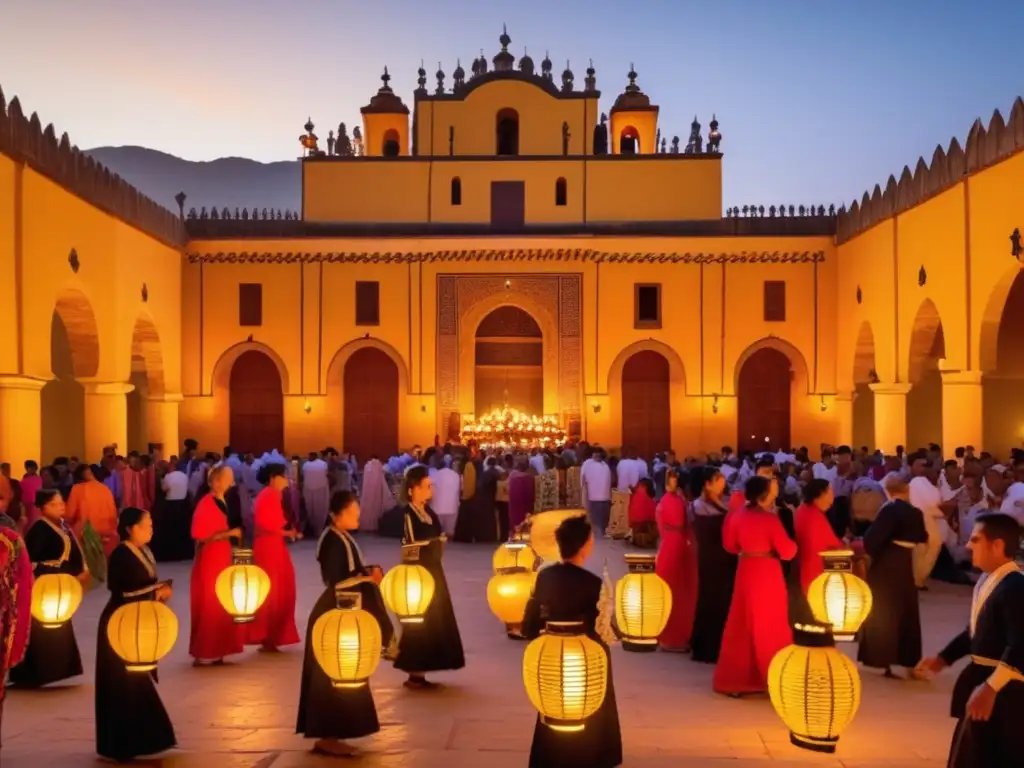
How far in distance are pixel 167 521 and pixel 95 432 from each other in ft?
14.0

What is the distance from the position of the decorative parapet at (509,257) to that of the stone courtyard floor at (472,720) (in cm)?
1498

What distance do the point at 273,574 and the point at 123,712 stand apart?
2.90 m

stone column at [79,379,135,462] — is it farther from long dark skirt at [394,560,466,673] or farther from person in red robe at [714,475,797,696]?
person in red robe at [714,475,797,696]

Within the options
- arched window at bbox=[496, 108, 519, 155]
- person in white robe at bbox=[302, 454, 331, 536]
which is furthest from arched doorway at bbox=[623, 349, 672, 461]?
person in white robe at bbox=[302, 454, 331, 536]

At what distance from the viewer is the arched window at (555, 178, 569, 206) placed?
2419cm

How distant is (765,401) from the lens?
23359 millimetres

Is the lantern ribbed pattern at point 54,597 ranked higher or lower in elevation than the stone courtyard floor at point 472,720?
higher

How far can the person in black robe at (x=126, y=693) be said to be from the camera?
18.7 ft

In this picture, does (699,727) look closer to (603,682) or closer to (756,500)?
(756,500)

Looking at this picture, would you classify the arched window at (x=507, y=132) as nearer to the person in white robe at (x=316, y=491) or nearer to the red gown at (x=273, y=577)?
the person in white robe at (x=316, y=491)

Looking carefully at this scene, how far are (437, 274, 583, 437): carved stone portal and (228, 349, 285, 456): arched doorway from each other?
3657mm

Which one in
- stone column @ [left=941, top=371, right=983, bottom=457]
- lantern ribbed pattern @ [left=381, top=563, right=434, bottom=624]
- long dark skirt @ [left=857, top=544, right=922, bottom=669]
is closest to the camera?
lantern ribbed pattern @ [left=381, top=563, right=434, bottom=624]

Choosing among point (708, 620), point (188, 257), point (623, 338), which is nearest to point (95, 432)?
point (188, 257)

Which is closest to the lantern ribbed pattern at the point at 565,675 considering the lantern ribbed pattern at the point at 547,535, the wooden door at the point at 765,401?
the lantern ribbed pattern at the point at 547,535
